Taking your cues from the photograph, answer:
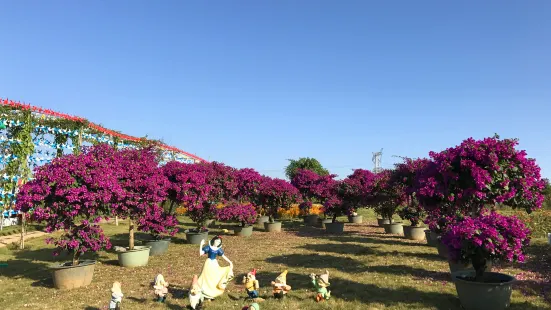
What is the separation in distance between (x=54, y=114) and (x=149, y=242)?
11282mm

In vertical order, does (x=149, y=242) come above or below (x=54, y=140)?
below

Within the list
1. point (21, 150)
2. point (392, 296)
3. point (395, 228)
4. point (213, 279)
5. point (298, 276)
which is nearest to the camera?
point (213, 279)

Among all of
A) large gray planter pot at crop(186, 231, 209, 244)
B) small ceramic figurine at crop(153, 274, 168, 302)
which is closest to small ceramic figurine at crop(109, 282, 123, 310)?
small ceramic figurine at crop(153, 274, 168, 302)

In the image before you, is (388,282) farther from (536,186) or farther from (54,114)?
(54,114)

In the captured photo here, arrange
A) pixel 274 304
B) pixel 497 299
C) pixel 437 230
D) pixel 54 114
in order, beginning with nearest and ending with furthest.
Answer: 1. pixel 497 299
2. pixel 274 304
3. pixel 437 230
4. pixel 54 114

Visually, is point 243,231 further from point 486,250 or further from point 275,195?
point 486,250

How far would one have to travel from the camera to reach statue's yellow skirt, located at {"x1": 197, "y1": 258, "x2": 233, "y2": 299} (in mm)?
7301

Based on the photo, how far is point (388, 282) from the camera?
355 inches

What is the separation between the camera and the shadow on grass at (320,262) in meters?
10.8

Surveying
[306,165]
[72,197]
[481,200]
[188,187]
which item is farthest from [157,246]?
[306,165]

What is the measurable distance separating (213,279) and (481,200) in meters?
6.61

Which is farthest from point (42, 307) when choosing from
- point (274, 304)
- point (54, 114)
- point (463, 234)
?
point (54, 114)

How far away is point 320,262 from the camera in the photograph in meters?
11.7

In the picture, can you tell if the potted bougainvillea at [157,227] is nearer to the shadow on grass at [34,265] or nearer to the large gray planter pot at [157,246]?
the large gray planter pot at [157,246]
